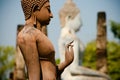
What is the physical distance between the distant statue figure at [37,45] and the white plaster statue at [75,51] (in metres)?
6.63

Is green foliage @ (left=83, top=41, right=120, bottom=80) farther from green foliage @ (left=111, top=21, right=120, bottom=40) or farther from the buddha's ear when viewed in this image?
the buddha's ear

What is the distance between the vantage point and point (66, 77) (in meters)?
11.6

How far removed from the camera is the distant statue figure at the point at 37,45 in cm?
418

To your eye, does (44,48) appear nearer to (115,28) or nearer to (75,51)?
(75,51)

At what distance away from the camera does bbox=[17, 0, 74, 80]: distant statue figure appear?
4.18 meters

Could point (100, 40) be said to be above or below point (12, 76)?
above

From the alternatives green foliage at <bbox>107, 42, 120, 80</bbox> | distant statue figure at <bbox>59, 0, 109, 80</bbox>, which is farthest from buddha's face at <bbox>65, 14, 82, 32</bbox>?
green foliage at <bbox>107, 42, 120, 80</bbox>

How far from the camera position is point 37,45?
427 centimetres

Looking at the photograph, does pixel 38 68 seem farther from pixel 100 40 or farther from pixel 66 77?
pixel 100 40

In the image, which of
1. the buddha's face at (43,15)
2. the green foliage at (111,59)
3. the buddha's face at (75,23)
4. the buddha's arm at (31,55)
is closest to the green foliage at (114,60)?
the green foliage at (111,59)

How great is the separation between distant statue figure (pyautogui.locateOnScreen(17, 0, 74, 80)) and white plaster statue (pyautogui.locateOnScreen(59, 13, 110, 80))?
21.8 feet

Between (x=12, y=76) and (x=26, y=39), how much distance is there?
1126 centimetres

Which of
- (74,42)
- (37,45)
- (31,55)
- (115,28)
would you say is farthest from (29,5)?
(115,28)


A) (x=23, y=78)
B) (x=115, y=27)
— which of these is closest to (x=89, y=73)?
(x=23, y=78)
